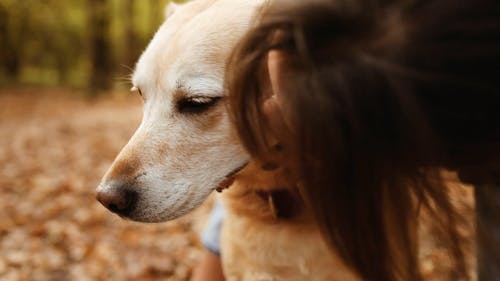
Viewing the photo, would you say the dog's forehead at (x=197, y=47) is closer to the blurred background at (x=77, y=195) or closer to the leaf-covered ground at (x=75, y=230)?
the blurred background at (x=77, y=195)

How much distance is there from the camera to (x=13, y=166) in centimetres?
580

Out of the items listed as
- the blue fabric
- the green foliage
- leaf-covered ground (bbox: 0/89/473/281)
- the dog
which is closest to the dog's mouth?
the dog

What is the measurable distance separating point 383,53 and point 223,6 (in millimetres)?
877

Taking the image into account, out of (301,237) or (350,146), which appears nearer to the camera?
(350,146)

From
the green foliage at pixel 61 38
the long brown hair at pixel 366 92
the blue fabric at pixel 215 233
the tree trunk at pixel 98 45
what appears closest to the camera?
the long brown hair at pixel 366 92

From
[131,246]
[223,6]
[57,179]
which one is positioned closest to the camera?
[223,6]

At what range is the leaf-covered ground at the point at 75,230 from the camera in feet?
10.3

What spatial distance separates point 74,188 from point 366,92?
170 inches

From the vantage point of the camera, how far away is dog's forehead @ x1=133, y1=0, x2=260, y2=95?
5.37 ft

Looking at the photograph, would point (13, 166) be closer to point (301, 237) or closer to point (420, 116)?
point (301, 237)

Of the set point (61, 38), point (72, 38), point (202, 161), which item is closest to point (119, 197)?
point (202, 161)

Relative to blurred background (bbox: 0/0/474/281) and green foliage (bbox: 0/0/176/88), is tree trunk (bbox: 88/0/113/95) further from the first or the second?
green foliage (bbox: 0/0/176/88)

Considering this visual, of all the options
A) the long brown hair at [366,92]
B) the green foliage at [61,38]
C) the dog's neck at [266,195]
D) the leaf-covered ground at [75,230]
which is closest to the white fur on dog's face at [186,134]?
the dog's neck at [266,195]

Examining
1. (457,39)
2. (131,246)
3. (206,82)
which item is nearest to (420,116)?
(457,39)
